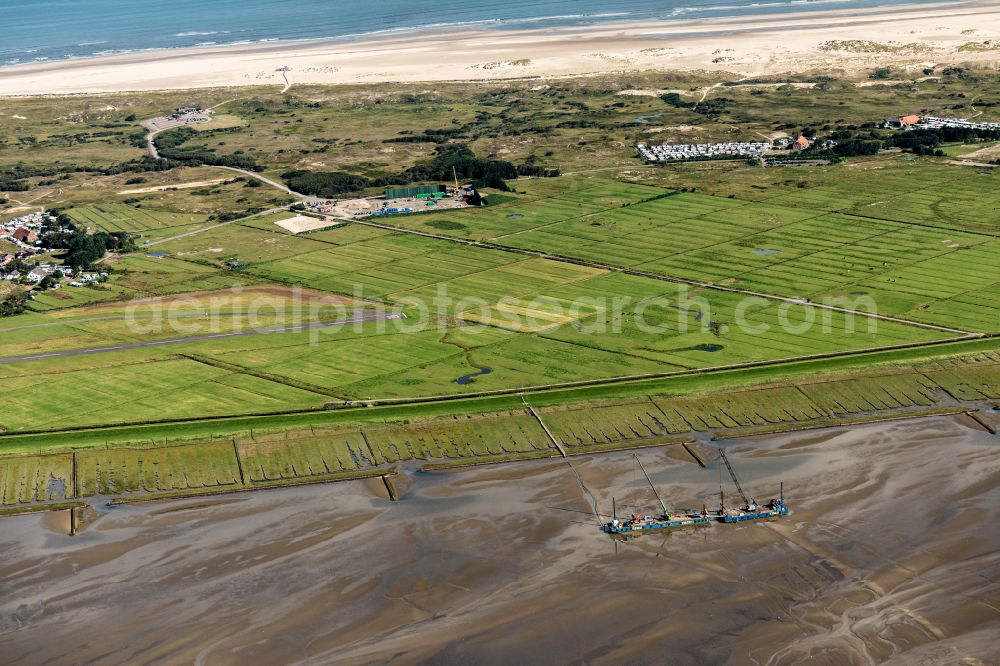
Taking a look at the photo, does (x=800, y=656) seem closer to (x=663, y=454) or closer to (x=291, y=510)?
(x=663, y=454)

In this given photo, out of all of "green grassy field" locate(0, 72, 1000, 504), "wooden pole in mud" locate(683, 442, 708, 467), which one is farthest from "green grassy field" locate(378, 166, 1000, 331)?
"wooden pole in mud" locate(683, 442, 708, 467)

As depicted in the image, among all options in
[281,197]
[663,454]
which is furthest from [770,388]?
[281,197]

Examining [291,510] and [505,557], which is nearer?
[505,557]

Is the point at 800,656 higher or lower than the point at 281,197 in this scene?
lower

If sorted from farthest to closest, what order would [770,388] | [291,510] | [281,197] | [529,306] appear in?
1. [281,197]
2. [529,306]
3. [770,388]
4. [291,510]

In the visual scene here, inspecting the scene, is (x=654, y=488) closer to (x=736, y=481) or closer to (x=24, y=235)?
(x=736, y=481)

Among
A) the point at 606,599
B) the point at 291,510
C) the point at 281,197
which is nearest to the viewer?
the point at 606,599

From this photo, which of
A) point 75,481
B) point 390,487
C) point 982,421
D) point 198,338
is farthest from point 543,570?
point 198,338
